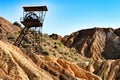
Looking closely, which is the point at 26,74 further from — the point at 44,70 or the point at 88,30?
the point at 88,30

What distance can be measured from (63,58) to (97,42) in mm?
39138

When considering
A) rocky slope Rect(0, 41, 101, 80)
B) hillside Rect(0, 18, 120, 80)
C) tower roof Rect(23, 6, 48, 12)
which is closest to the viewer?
rocky slope Rect(0, 41, 101, 80)

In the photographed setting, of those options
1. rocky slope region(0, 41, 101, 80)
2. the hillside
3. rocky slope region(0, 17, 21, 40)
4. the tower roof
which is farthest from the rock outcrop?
rocky slope region(0, 41, 101, 80)

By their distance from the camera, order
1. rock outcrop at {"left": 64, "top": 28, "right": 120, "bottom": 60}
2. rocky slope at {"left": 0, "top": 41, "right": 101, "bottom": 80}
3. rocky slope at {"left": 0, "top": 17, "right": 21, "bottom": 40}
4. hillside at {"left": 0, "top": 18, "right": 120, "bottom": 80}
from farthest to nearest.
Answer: rock outcrop at {"left": 64, "top": 28, "right": 120, "bottom": 60}
rocky slope at {"left": 0, "top": 17, "right": 21, "bottom": 40}
hillside at {"left": 0, "top": 18, "right": 120, "bottom": 80}
rocky slope at {"left": 0, "top": 41, "right": 101, "bottom": 80}

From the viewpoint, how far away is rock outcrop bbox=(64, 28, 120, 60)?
107 m

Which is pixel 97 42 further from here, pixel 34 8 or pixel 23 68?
pixel 23 68

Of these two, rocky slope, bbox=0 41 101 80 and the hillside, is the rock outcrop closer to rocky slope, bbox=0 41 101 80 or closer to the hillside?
the hillside

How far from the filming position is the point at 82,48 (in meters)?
106

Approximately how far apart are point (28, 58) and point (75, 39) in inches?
3416

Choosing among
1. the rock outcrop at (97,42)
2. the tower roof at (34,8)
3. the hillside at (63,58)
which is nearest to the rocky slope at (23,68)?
the hillside at (63,58)

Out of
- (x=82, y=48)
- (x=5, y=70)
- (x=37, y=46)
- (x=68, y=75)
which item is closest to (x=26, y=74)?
(x=5, y=70)

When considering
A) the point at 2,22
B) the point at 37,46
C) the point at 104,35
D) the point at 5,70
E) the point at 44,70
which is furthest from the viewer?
the point at 104,35

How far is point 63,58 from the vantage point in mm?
72438

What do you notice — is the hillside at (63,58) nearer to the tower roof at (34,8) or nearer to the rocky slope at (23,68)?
the rocky slope at (23,68)
